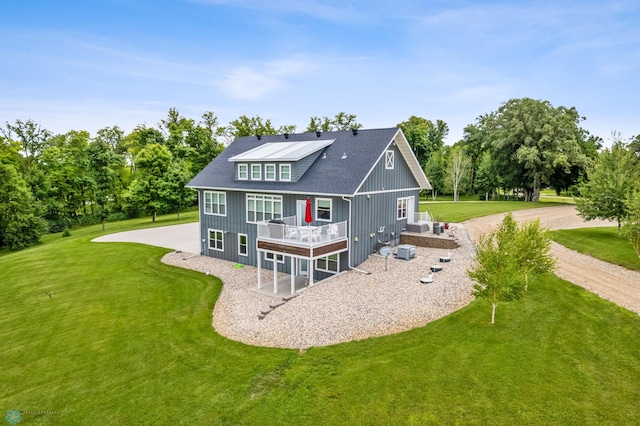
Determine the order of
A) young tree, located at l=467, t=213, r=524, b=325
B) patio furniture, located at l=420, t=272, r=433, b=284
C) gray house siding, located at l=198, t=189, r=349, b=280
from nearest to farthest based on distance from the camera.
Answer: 1. young tree, located at l=467, t=213, r=524, b=325
2. patio furniture, located at l=420, t=272, r=433, b=284
3. gray house siding, located at l=198, t=189, r=349, b=280

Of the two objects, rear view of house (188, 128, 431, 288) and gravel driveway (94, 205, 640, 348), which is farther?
rear view of house (188, 128, 431, 288)

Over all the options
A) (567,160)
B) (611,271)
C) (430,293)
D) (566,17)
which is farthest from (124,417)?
(567,160)

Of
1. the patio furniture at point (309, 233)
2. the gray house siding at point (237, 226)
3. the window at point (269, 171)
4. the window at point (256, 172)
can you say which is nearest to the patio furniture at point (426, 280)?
the gray house siding at point (237, 226)

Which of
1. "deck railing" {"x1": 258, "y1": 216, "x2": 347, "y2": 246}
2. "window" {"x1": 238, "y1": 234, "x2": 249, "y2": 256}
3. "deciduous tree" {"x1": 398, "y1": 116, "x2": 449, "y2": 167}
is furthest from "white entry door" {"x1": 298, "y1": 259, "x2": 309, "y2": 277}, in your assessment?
"deciduous tree" {"x1": 398, "y1": 116, "x2": 449, "y2": 167}

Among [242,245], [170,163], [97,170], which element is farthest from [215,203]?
[97,170]

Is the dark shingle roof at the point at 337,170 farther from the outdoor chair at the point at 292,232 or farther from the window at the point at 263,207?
the outdoor chair at the point at 292,232

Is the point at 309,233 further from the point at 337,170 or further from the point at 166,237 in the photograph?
the point at 166,237

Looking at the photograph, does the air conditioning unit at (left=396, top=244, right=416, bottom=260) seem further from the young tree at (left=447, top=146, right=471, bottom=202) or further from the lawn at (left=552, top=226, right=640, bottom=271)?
the young tree at (left=447, top=146, right=471, bottom=202)

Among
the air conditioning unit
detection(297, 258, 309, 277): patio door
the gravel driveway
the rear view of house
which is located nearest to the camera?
the gravel driveway

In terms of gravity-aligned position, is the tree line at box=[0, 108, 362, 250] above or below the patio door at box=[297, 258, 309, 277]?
above
